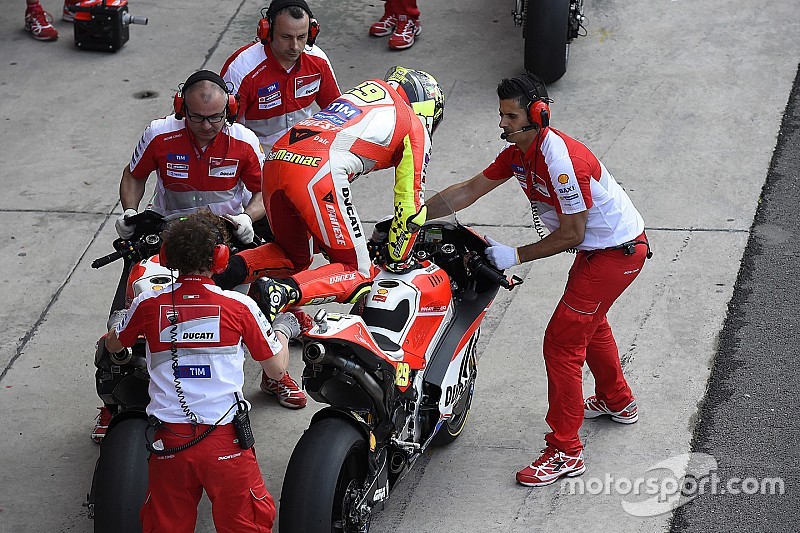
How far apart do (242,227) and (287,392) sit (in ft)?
3.62

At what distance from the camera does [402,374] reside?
15.8 feet

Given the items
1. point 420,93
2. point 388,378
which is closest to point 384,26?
point 420,93

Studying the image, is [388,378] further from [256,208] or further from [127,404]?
[256,208]

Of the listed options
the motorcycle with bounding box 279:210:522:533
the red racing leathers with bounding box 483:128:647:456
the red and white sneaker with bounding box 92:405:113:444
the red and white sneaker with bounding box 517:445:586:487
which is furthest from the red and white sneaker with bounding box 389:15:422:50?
the red and white sneaker with bounding box 517:445:586:487

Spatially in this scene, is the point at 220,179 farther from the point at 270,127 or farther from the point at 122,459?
the point at 122,459

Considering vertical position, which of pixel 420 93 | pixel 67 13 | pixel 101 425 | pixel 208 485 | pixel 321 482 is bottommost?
pixel 101 425

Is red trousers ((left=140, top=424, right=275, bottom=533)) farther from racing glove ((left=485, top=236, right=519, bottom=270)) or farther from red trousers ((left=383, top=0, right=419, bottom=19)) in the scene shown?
red trousers ((left=383, top=0, right=419, bottom=19))

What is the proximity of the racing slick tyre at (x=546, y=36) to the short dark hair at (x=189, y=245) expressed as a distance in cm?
551

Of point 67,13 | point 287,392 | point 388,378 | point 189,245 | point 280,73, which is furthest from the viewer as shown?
point 67,13

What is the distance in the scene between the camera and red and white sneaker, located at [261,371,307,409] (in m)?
6.01

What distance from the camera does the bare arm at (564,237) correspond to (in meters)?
5.07

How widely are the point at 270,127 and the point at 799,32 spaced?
5705mm

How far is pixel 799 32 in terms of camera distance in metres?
10.0

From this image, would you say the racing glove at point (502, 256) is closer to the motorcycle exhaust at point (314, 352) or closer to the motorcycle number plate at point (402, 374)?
the motorcycle number plate at point (402, 374)
